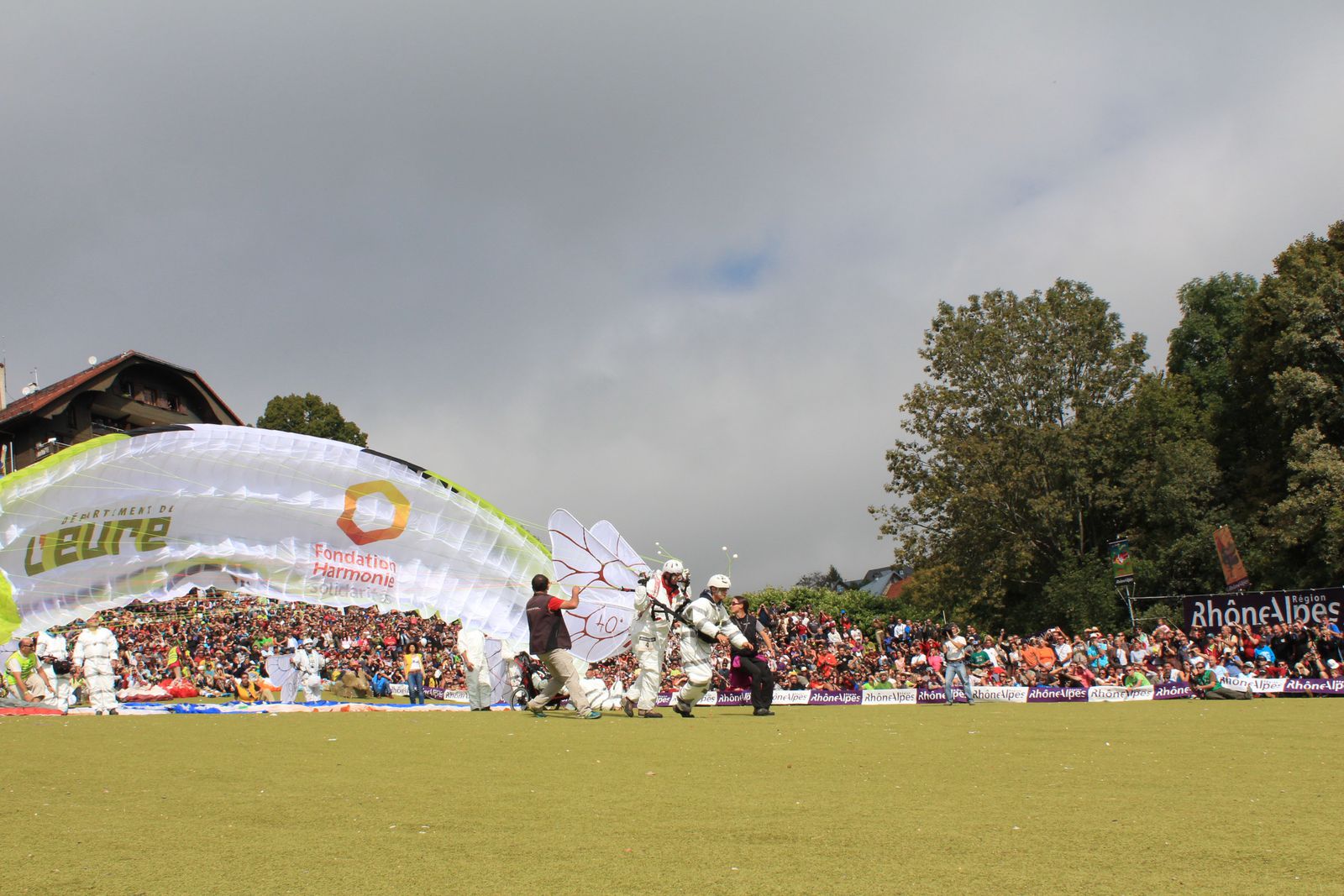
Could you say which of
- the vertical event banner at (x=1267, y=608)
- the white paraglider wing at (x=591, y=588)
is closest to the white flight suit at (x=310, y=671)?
the white paraglider wing at (x=591, y=588)

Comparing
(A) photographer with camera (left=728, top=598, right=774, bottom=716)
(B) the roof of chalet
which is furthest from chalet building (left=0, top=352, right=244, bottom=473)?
(A) photographer with camera (left=728, top=598, right=774, bottom=716)

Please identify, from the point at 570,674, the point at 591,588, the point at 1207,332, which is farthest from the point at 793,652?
the point at 1207,332

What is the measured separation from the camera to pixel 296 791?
568 centimetres

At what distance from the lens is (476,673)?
610 inches

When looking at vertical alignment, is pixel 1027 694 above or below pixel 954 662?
below

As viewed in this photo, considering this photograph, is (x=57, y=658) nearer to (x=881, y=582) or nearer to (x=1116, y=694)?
(x=1116, y=694)

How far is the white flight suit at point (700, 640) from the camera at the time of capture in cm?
1248

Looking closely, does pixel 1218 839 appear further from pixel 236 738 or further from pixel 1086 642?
pixel 1086 642

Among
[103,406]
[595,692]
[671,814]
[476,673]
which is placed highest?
[103,406]

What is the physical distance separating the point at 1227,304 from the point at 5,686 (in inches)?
1696

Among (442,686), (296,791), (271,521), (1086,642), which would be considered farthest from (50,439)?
(296,791)

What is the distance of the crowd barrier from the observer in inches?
730

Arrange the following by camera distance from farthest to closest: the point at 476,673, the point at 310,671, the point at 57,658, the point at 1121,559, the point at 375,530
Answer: the point at 1121,559 → the point at 310,671 → the point at 375,530 → the point at 57,658 → the point at 476,673

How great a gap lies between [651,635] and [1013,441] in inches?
955
